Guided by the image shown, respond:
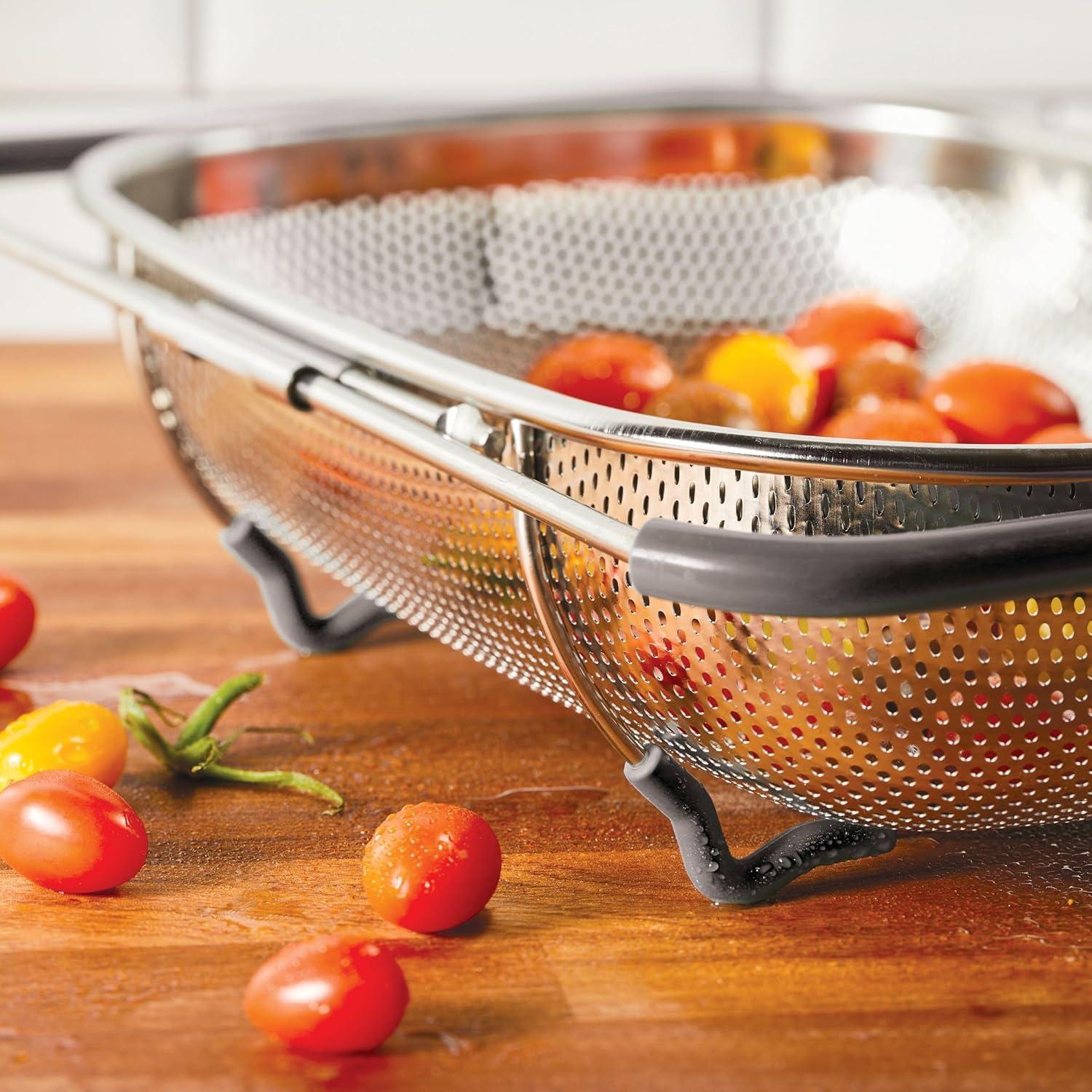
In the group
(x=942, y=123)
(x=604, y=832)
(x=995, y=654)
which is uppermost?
(x=942, y=123)

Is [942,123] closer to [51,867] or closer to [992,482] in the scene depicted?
[992,482]

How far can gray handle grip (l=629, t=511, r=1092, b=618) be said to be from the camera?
361 mm

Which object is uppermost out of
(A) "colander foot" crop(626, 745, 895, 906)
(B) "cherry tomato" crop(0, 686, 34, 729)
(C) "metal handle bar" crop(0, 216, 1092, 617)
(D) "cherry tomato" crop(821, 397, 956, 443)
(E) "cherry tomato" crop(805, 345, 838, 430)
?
(C) "metal handle bar" crop(0, 216, 1092, 617)

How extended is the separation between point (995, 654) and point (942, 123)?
637mm

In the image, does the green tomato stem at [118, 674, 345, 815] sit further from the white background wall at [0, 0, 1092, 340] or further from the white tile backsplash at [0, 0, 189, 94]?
the white tile backsplash at [0, 0, 189, 94]

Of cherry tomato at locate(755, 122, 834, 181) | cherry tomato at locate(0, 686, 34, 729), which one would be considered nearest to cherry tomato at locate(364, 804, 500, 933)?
cherry tomato at locate(0, 686, 34, 729)

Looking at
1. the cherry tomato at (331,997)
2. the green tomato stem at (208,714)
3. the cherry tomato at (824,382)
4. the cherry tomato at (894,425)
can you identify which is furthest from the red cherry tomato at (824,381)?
the cherry tomato at (331,997)

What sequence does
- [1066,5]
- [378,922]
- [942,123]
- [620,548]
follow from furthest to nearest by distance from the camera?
[1066,5]
[942,123]
[378,922]
[620,548]

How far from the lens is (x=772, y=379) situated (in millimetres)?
781

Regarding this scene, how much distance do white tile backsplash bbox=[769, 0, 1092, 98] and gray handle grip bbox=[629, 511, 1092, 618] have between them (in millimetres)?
1764

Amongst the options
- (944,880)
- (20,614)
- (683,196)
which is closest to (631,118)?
(683,196)

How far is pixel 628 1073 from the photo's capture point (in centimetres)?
42

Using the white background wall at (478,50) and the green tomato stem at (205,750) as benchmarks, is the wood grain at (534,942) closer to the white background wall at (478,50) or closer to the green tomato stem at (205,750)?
the green tomato stem at (205,750)

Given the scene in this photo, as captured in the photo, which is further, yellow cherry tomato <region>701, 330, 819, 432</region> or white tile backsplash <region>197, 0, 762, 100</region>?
white tile backsplash <region>197, 0, 762, 100</region>
